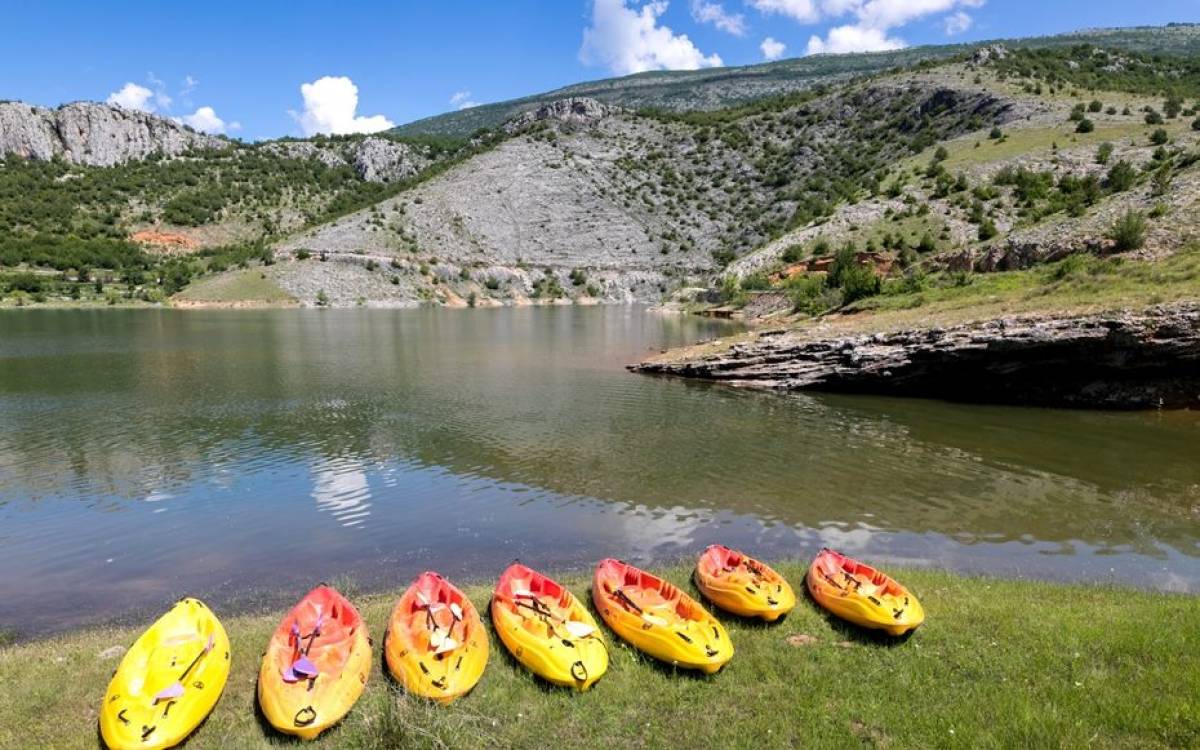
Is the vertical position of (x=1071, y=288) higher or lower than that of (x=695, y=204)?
lower

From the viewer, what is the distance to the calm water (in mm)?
15594

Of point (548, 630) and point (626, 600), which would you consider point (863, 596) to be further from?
point (548, 630)

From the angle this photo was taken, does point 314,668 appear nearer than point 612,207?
Yes

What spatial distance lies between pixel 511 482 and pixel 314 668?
42.1 ft

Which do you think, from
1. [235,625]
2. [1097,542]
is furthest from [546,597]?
[1097,542]

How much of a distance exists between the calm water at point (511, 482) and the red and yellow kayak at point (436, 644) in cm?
371

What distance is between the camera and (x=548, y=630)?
10398mm

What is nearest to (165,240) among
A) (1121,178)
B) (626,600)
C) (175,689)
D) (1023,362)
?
(1023,362)

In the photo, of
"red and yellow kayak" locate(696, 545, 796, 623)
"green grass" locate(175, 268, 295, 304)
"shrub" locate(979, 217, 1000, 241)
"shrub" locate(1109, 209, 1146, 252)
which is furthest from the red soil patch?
"red and yellow kayak" locate(696, 545, 796, 623)

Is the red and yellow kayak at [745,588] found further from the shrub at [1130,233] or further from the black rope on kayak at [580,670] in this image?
the shrub at [1130,233]

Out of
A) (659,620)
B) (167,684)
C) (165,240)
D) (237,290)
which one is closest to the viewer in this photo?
(167,684)

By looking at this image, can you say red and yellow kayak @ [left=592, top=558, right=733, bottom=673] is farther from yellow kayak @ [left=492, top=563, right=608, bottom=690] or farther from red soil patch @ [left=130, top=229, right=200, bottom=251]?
red soil patch @ [left=130, top=229, right=200, bottom=251]

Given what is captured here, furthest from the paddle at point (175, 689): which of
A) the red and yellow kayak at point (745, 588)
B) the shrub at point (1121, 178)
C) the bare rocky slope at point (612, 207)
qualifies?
the bare rocky slope at point (612, 207)

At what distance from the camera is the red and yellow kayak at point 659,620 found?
389 inches
